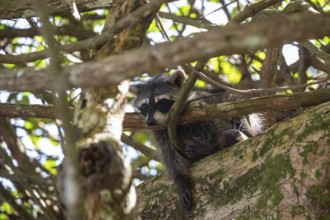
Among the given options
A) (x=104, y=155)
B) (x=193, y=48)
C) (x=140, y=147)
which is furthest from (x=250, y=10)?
(x=193, y=48)

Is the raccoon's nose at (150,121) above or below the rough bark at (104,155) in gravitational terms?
above

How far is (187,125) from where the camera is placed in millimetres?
6234

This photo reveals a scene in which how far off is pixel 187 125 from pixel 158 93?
538mm

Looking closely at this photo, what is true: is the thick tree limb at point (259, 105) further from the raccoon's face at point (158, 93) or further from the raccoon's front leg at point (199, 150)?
the raccoon's face at point (158, 93)

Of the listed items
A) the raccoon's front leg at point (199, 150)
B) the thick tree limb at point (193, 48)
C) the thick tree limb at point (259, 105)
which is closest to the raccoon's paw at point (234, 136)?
the raccoon's front leg at point (199, 150)

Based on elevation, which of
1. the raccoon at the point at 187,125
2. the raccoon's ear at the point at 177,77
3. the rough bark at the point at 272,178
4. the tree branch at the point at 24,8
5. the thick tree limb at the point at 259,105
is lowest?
the rough bark at the point at 272,178

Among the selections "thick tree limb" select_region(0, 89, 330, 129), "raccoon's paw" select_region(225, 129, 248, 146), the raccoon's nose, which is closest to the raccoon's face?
the raccoon's nose

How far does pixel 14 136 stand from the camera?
690 cm

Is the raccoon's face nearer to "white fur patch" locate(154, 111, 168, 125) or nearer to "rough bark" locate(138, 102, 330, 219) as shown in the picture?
"white fur patch" locate(154, 111, 168, 125)

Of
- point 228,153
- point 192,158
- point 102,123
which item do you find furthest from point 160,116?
point 102,123

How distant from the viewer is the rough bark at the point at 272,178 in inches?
155

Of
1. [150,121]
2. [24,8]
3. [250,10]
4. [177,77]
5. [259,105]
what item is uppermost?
[24,8]

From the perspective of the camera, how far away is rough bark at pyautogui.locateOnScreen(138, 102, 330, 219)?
3936 mm

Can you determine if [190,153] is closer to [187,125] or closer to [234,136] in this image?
[187,125]
